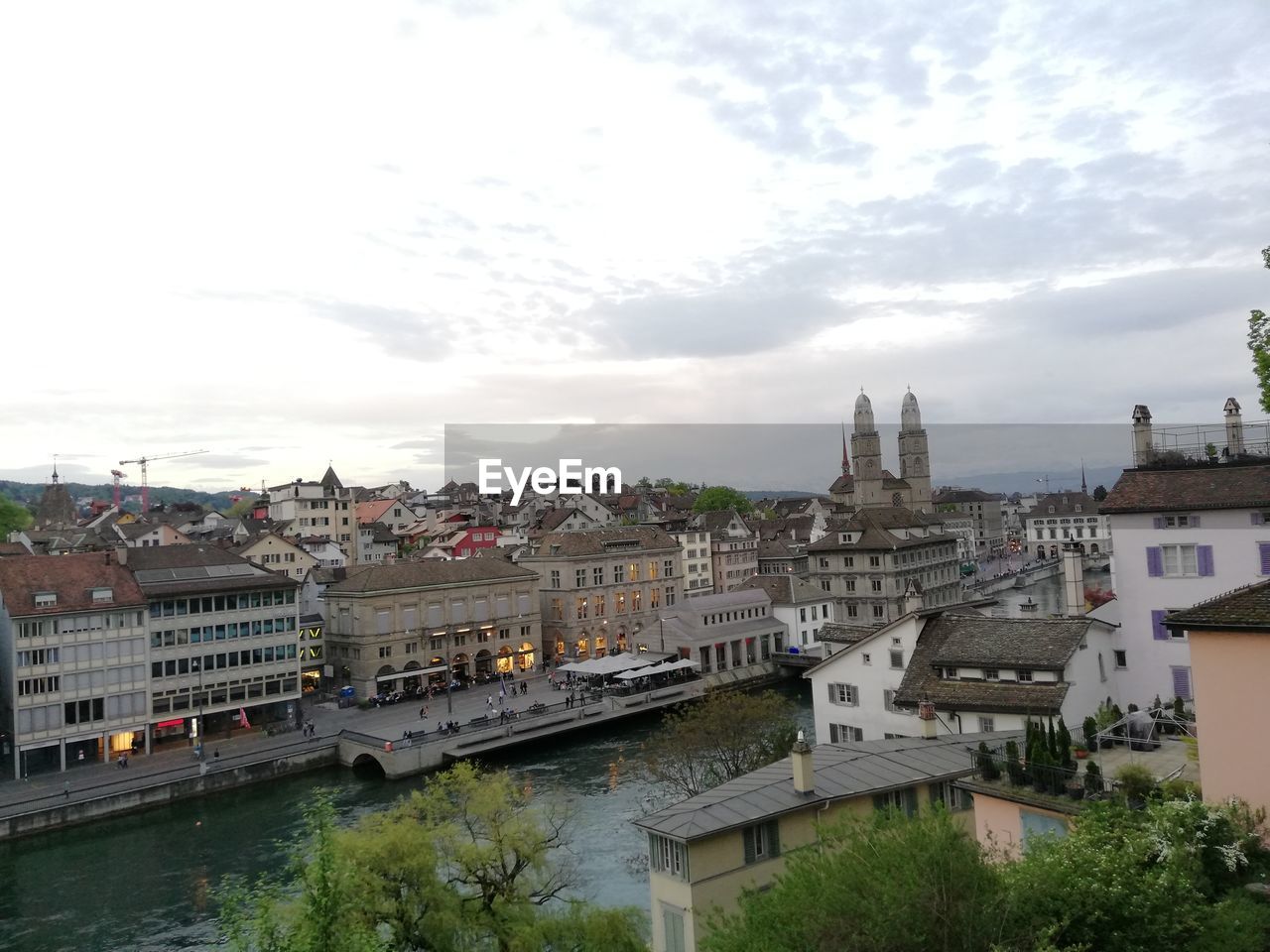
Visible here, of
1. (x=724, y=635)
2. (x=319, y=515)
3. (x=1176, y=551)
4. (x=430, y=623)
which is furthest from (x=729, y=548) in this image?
(x=1176, y=551)

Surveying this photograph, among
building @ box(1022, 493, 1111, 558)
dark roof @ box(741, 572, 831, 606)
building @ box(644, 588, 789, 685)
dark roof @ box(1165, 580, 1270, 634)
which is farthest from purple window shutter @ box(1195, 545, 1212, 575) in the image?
building @ box(1022, 493, 1111, 558)

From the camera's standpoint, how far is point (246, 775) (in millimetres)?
46281

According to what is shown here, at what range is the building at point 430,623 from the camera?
64.9m

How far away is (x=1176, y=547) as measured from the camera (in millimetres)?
32500

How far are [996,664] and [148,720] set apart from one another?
44641mm

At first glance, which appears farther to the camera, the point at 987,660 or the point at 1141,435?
the point at 1141,435

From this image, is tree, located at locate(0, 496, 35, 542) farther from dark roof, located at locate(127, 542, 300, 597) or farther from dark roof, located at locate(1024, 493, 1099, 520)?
dark roof, located at locate(1024, 493, 1099, 520)

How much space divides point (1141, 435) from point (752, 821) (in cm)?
2694

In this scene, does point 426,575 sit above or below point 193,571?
below

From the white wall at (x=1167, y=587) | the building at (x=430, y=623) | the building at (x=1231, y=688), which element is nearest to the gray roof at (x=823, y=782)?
the white wall at (x=1167, y=587)

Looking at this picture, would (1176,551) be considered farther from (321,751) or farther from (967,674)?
(321,751)

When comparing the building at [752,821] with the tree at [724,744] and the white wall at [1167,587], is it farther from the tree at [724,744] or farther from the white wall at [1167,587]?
the tree at [724,744]

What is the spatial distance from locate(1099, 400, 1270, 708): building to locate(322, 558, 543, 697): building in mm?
46385

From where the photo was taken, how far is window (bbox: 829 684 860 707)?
36375 mm
